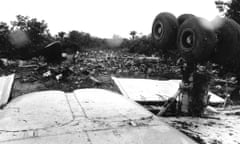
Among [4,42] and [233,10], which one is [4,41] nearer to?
A: [4,42]

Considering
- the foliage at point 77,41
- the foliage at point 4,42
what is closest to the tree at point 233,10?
the foliage at point 77,41

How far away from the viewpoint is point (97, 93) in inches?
118

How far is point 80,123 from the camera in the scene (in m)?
1.94

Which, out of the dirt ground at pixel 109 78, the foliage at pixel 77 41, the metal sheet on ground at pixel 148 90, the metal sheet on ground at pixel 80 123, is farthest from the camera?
the foliage at pixel 77 41

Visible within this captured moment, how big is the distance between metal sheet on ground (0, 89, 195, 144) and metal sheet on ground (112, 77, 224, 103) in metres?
0.67

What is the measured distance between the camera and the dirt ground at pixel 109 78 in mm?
1979

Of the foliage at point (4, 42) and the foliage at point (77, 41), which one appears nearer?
the foliage at point (4, 42)

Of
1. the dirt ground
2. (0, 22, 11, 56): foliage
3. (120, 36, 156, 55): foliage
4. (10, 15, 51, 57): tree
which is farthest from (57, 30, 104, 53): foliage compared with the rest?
(120, 36, 156, 55): foliage

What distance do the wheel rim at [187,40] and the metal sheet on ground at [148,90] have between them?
0.95m

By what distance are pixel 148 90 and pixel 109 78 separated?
17.5ft

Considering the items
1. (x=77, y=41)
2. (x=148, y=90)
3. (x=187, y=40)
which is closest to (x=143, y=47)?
(x=77, y=41)

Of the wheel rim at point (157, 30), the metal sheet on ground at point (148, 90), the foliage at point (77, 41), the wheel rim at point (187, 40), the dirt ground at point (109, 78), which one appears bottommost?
the dirt ground at point (109, 78)

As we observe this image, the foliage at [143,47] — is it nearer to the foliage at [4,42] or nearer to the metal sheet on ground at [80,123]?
the foliage at [4,42]

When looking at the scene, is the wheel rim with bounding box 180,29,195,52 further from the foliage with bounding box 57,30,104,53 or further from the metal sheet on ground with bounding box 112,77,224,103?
the foliage with bounding box 57,30,104,53
